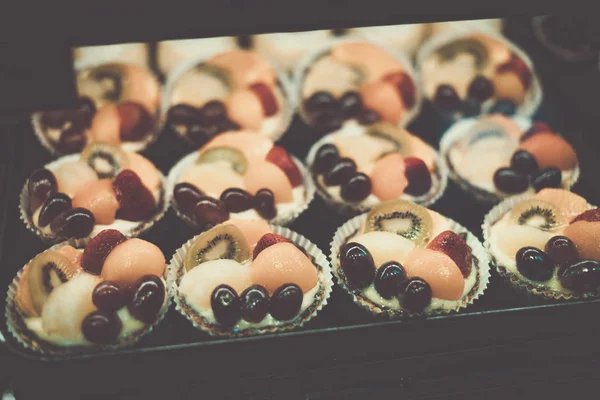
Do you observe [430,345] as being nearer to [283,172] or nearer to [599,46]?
[283,172]

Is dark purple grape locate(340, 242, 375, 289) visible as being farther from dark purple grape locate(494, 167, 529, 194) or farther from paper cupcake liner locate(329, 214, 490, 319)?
dark purple grape locate(494, 167, 529, 194)

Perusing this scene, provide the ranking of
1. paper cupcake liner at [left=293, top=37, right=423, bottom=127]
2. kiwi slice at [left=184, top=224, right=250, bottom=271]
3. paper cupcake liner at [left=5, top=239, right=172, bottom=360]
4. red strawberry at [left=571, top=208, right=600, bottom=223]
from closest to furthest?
paper cupcake liner at [left=5, top=239, right=172, bottom=360], kiwi slice at [left=184, top=224, right=250, bottom=271], red strawberry at [left=571, top=208, right=600, bottom=223], paper cupcake liner at [left=293, top=37, right=423, bottom=127]

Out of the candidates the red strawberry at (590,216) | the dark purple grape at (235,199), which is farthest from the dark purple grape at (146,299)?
the red strawberry at (590,216)

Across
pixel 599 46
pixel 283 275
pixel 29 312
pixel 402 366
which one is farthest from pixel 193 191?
pixel 599 46

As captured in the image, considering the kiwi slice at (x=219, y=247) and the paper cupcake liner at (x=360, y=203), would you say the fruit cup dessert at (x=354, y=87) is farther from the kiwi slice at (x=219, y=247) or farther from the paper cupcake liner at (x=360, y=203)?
the kiwi slice at (x=219, y=247)

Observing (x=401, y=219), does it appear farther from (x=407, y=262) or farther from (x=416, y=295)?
(x=416, y=295)

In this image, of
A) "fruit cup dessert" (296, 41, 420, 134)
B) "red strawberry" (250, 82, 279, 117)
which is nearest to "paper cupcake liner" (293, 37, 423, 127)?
"fruit cup dessert" (296, 41, 420, 134)

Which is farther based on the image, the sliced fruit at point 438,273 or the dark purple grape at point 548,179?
the dark purple grape at point 548,179
